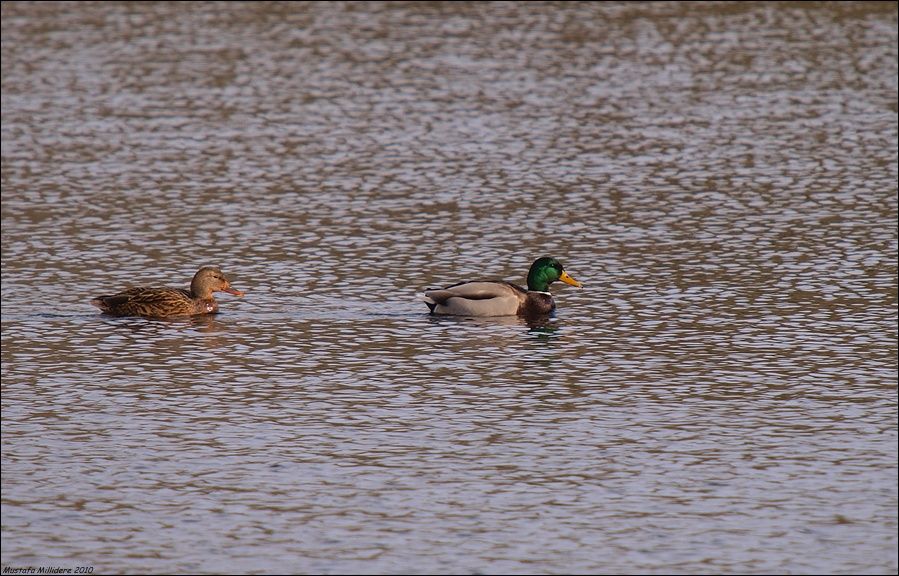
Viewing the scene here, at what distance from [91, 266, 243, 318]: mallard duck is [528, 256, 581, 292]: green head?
11.0ft

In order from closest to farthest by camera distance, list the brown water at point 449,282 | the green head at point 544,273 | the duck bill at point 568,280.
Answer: the brown water at point 449,282 → the green head at point 544,273 → the duck bill at point 568,280

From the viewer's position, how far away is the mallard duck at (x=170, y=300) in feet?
60.1

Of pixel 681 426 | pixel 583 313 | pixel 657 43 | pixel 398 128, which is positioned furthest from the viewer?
pixel 657 43

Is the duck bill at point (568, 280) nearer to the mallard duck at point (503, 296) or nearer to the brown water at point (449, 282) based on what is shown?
the mallard duck at point (503, 296)

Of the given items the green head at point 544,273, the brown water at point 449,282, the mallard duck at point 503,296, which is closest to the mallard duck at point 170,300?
the brown water at point 449,282

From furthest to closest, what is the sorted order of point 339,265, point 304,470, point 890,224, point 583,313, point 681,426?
point 890,224 < point 339,265 < point 583,313 < point 681,426 < point 304,470

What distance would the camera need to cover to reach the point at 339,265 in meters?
20.7

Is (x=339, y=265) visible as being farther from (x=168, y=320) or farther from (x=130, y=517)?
(x=130, y=517)

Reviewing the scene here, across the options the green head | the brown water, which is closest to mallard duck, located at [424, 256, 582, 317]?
the green head

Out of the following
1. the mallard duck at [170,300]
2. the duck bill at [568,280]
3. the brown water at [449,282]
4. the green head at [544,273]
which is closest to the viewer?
the brown water at [449,282]

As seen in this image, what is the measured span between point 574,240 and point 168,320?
578cm

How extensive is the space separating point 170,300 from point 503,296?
356cm

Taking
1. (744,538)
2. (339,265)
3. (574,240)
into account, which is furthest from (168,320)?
(744,538)

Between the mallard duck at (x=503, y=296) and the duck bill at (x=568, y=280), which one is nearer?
the mallard duck at (x=503, y=296)
